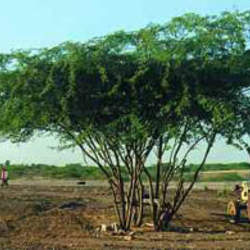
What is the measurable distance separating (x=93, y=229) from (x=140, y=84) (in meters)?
5.07

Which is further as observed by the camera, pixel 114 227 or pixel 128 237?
pixel 114 227

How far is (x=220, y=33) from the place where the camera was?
2422 cm

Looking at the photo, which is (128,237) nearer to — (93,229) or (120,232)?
(120,232)

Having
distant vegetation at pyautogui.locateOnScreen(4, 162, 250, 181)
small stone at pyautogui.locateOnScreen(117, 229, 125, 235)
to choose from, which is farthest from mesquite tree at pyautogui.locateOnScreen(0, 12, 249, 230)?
distant vegetation at pyautogui.locateOnScreen(4, 162, 250, 181)

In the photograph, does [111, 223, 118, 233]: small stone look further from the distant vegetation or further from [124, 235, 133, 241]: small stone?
the distant vegetation

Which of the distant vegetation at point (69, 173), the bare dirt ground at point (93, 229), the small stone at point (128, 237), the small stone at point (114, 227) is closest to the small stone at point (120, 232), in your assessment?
the small stone at point (114, 227)

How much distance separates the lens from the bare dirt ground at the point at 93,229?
22172 mm

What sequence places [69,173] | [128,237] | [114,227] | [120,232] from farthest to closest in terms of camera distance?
[69,173], [114,227], [120,232], [128,237]

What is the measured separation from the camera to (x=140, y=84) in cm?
2456

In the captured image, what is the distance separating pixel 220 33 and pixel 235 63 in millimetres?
900

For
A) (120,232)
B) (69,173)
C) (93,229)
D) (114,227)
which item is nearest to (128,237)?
(120,232)

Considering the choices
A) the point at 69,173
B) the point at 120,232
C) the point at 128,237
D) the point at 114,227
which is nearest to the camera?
the point at 128,237

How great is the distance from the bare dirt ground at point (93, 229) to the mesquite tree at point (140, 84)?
2.74 meters

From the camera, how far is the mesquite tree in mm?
24266
